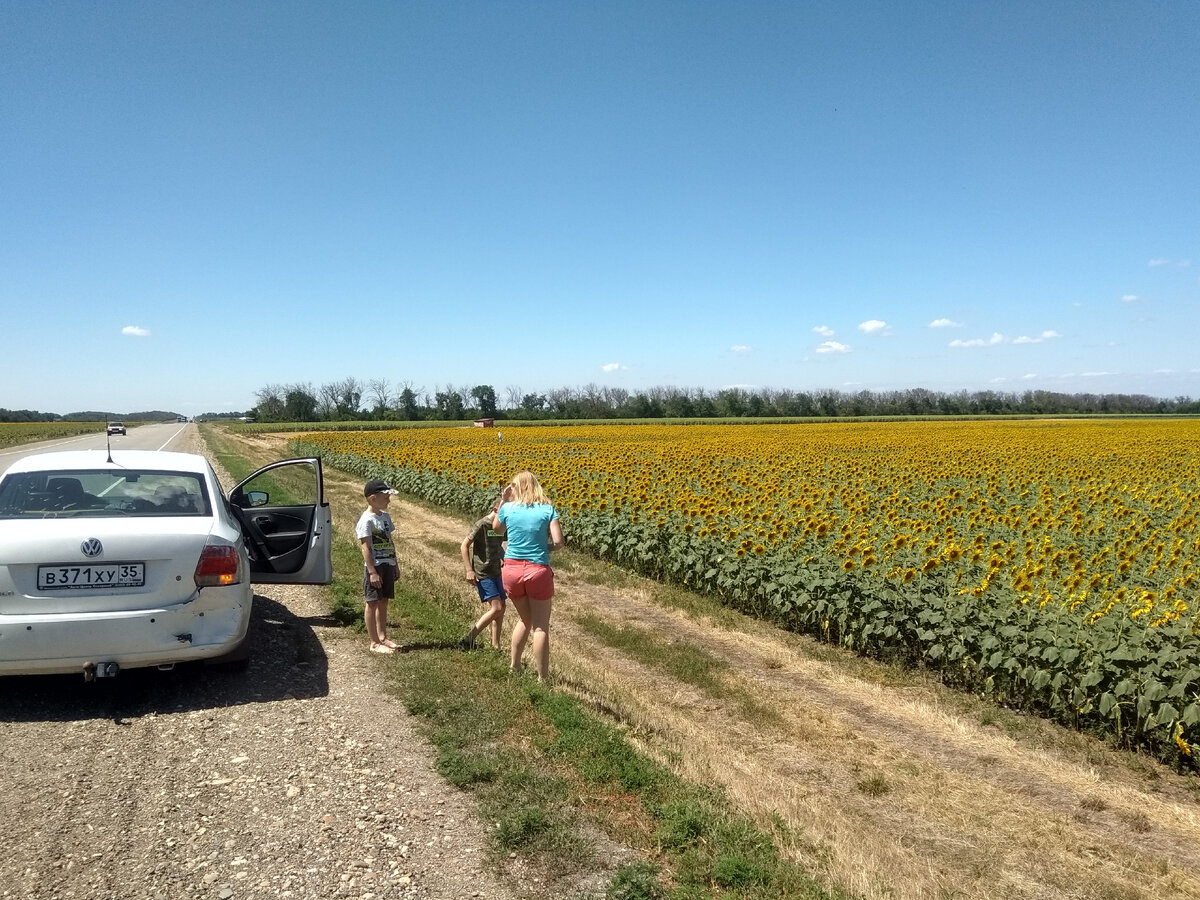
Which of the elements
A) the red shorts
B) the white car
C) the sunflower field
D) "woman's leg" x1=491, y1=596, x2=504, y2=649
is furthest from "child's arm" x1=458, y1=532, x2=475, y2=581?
the sunflower field

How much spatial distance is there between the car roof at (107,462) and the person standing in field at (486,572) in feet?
7.29

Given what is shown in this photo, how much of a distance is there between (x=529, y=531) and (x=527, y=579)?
1.14ft

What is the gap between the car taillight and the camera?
531 cm

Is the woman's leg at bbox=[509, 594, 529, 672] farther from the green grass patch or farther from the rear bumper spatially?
the rear bumper

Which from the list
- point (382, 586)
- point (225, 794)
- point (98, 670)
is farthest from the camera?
point (382, 586)

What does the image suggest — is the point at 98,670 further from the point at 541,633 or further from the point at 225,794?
the point at 541,633

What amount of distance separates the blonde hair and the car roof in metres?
2.54

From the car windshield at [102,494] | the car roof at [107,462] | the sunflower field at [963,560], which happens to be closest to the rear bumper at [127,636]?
the car windshield at [102,494]

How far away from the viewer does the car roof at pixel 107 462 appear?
598 cm

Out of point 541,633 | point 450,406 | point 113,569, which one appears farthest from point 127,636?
point 450,406

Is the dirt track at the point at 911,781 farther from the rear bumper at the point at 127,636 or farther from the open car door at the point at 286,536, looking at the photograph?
the rear bumper at the point at 127,636

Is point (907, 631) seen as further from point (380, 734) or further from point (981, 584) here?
point (380, 734)

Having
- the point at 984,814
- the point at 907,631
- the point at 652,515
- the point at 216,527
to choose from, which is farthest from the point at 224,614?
the point at 652,515

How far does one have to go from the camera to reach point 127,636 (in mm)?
5051
